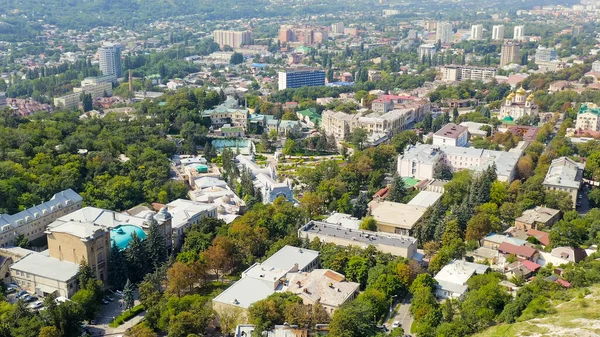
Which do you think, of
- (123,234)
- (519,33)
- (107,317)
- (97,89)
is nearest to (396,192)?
(123,234)

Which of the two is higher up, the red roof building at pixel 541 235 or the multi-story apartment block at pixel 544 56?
the multi-story apartment block at pixel 544 56

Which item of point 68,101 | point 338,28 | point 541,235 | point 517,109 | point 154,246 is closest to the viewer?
point 154,246

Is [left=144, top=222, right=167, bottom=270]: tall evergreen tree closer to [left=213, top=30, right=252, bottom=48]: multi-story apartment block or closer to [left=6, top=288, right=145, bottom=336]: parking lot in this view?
[left=6, top=288, right=145, bottom=336]: parking lot

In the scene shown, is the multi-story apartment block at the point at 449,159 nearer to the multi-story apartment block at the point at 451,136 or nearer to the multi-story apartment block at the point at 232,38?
the multi-story apartment block at the point at 451,136

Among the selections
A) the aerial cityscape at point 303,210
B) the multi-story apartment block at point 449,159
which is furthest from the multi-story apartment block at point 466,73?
the multi-story apartment block at point 449,159

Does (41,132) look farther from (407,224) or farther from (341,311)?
(341,311)

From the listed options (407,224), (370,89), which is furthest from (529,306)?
(370,89)

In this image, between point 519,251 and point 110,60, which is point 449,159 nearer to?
point 519,251
